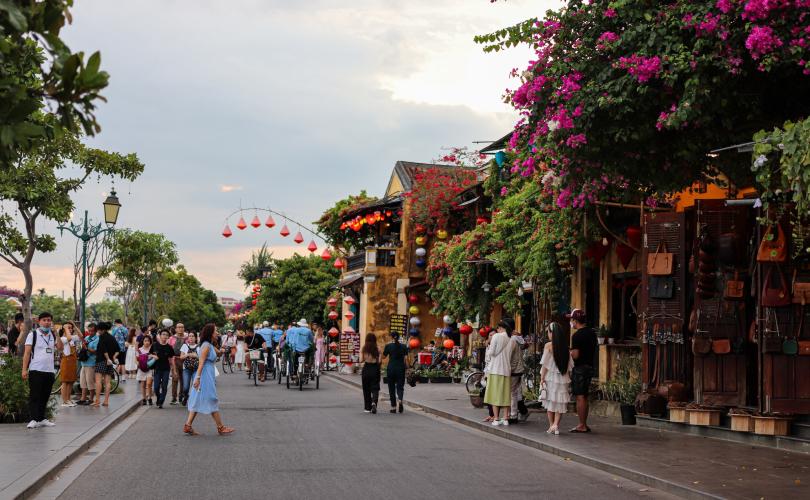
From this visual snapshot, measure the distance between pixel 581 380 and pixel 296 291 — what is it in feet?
166

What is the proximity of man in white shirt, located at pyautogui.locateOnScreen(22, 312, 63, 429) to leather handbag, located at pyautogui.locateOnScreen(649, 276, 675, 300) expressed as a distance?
1012 cm

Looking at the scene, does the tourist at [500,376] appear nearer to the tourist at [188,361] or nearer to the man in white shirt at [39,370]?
the tourist at [188,361]

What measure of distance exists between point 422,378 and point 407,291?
420 inches

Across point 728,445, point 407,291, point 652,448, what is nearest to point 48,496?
point 652,448

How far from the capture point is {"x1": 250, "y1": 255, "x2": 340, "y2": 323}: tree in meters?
65.5

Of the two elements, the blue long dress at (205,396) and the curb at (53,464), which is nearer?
the curb at (53,464)

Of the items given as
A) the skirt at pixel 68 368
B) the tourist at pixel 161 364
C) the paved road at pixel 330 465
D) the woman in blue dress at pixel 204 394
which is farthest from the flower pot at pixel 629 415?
the skirt at pixel 68 368

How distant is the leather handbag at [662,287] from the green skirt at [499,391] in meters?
3.03

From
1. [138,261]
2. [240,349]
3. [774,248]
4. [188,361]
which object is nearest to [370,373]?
[188,361]

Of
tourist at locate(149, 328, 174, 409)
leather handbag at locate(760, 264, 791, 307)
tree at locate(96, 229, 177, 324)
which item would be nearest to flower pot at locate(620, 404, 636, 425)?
leather handbag at locate(760, 264, 791, 307)

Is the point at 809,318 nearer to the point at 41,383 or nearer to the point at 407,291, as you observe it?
the point at 41,383

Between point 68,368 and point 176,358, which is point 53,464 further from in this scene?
point 176,358

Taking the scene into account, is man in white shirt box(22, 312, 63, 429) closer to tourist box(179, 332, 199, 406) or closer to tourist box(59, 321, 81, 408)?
tourist box(59, 321, 81, 408)

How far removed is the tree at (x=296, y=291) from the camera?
6550cm
